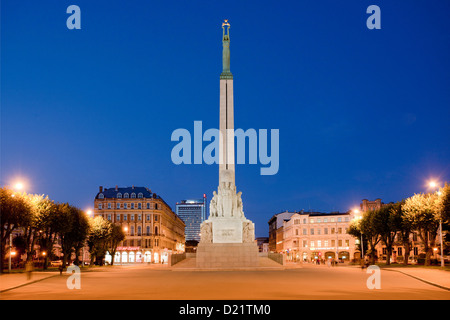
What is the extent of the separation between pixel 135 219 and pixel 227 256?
68749mm

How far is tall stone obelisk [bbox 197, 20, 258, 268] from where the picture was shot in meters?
47.4

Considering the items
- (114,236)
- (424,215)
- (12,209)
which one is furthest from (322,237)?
(12,209)

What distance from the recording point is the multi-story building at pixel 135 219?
109750 millimetres

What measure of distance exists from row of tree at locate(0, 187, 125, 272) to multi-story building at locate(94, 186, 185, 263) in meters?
34.7

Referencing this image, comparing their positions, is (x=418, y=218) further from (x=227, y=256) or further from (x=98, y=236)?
(x=98, y=236)

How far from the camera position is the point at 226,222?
167ft

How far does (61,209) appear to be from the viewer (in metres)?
53.3

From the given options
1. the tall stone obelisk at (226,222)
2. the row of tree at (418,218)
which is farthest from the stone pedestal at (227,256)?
the row of tree at (418,218)

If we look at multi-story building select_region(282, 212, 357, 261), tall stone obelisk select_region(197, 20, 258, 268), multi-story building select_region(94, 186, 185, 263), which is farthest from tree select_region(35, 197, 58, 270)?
multi-story building select_region(282, 212, 357, 261)
